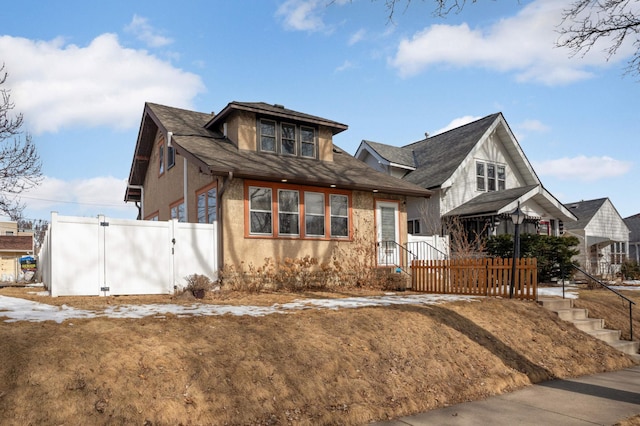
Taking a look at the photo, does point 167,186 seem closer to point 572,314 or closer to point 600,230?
point 572,314

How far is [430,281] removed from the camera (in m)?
15.0

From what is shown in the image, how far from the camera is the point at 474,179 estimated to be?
25.4 metres

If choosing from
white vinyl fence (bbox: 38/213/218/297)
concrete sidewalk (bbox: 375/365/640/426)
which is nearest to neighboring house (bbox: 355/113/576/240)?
white vinyl fence (bbox: 38/213/218/297)

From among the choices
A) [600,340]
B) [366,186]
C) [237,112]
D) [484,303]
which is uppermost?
[237,112]

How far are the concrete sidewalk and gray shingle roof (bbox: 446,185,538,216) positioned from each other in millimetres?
13887

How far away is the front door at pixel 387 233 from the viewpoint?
17.4 m

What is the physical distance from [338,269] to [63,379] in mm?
11251

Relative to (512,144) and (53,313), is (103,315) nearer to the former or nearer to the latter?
(53,313)

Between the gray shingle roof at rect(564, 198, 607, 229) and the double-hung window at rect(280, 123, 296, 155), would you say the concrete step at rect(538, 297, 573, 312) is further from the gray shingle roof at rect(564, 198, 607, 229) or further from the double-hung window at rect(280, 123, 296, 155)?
the gray shingle roof at rect(564, 198, 607, 229)

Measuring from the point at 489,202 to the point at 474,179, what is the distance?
278cm

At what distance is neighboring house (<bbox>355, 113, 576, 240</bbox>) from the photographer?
75.5 feet

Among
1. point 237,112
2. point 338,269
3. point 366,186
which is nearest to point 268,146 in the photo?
point 237,112

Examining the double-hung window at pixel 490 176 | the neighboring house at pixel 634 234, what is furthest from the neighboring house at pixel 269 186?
the neighboring house at pixel 634 234

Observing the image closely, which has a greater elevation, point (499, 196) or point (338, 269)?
point (499, 196)
